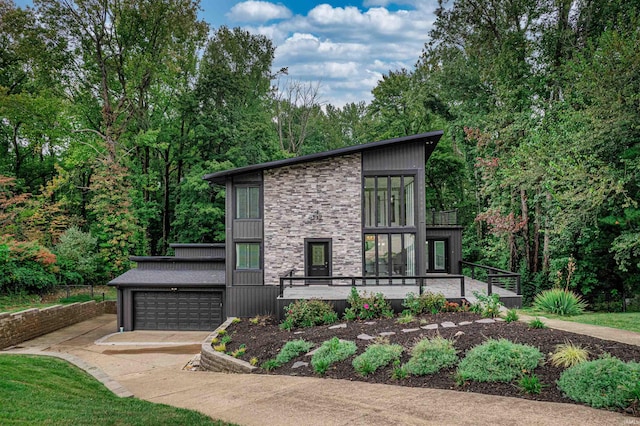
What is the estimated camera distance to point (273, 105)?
3612cm

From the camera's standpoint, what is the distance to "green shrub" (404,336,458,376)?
712 cm

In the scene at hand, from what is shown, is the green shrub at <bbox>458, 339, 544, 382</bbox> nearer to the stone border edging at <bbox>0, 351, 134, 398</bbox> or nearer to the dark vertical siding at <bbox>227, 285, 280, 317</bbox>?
the stone border edging at <bbox>0, 351, 134, 398</bbox>

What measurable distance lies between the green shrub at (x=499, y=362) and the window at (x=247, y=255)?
402 inches

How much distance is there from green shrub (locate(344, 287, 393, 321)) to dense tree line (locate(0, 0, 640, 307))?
315 inches

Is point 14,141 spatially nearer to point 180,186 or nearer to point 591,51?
point 180,186

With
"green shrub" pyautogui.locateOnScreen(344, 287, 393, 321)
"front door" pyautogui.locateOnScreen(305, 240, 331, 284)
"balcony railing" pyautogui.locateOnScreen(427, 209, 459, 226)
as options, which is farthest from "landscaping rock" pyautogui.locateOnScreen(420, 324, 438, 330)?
"balcony railing" pyautogui.locateOnScreen(427, 209, 459, 226)

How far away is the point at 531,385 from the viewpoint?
6070 millimetres

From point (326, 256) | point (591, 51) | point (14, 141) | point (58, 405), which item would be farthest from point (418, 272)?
point (14, 141)

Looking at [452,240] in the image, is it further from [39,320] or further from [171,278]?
[39,320]

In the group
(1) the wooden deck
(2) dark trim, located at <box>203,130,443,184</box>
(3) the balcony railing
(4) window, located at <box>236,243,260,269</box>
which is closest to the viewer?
(1) the wooden deck

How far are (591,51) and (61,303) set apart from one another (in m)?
25.1

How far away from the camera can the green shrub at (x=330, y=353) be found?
26.1 ft

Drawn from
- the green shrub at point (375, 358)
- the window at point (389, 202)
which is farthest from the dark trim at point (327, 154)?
the green shrub at point (375, 358)

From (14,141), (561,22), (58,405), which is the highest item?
(561,22)
